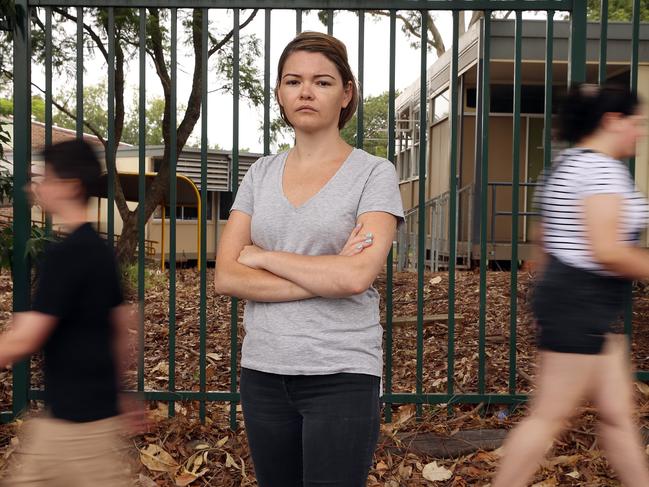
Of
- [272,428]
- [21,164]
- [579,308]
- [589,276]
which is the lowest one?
[272,428]

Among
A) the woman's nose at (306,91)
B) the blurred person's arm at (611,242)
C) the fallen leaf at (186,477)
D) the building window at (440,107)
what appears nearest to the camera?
the woman's nose at (306,91)

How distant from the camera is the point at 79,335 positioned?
228 cm

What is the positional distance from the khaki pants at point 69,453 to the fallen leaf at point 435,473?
2122 mm

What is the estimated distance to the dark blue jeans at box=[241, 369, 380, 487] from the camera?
2047 mm

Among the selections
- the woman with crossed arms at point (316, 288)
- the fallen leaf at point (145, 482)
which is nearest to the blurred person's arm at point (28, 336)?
the woman with crossed arms at point (316, 288)

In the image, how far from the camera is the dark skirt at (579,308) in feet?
9.52

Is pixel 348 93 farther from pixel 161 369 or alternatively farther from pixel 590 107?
pixel 161 369

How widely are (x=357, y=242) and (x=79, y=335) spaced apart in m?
0.86

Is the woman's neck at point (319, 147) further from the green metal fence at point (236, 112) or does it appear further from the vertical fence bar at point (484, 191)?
the vertical fence bar at point (484, 191)

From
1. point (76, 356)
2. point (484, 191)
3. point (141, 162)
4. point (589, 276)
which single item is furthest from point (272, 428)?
point (484, 191)

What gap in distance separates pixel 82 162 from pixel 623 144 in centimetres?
201

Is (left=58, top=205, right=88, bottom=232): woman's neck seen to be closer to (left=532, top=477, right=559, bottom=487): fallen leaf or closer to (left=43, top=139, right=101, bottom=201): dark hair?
(left=43, top=139, right=101, bottom=201): dark hair

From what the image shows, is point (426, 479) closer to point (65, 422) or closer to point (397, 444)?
point (397, 444)

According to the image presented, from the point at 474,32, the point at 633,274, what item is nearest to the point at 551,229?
the point at 633,274
